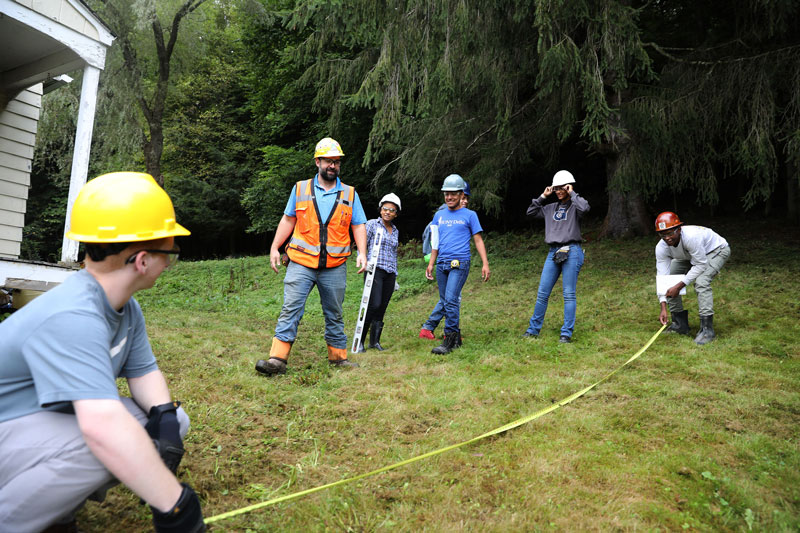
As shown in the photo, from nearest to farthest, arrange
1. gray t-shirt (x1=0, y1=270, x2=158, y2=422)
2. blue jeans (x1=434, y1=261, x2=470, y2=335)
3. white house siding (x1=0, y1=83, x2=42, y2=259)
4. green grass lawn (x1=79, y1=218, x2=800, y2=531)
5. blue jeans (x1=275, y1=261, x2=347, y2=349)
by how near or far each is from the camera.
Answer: gray t-shirt (x1=0, y1=270, x2=158, y2=422), green grass lawn (x1=79, y1=218, x2=800, y2=531), blue jeans (x1=275, y1=261, x2=347, y2=349), blue jeans (x1=434, y1=261, x2=470, y2=335), white house siding (x1=0, y1=83, x2=42, y2=259)

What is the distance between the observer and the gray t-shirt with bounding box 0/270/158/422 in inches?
64.3

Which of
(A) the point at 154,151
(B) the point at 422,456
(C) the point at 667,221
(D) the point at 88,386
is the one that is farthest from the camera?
(A) the point at 154,151

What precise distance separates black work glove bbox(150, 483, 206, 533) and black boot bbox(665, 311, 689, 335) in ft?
20.2

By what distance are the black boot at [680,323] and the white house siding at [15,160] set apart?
30.8 feet

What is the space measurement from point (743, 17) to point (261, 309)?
34.4ft

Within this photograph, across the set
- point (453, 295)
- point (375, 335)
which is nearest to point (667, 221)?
point (453, 295)

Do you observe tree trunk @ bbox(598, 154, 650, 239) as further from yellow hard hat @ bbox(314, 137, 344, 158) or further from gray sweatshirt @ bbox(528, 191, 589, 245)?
yellow hard hat @ bbox(314, 137, 344, 158)

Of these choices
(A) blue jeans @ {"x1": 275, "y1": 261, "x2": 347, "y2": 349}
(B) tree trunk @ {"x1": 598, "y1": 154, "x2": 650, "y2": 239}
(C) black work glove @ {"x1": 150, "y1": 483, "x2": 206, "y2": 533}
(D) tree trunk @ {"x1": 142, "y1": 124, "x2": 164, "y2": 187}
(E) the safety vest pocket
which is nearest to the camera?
(C) black work glove @ {"x1": 150, "y1": 483, "x2": 206, "y2": 533}

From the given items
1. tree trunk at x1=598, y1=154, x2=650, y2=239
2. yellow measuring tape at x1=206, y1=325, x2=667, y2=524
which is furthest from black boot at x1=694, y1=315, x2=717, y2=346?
tree trunk at x1=598, y1=154, x2=650, y2=239

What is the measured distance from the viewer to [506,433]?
357 centimetres

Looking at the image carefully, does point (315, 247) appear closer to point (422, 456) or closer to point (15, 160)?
point (422, 456)

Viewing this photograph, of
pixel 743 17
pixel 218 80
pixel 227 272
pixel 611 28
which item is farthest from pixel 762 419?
pixel 218 80

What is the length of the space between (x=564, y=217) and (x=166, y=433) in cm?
536

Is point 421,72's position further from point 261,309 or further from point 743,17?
point 743,17
